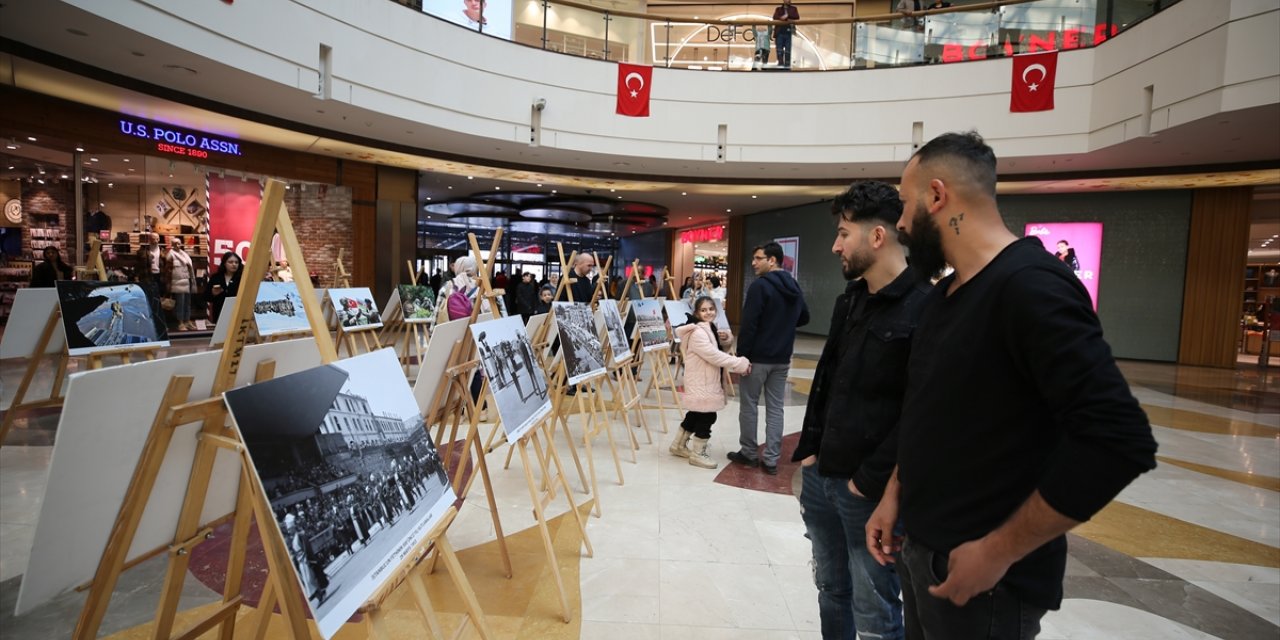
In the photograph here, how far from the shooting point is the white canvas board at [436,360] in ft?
8.04

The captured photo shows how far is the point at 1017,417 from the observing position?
3.34ft

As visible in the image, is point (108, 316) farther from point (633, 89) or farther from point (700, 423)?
point (633, 89)

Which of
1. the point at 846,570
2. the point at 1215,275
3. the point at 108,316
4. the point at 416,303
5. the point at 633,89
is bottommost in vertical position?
the point at 846,570

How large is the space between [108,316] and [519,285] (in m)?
3.69

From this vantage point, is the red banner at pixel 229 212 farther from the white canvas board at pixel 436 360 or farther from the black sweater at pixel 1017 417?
the black sweater at pixel 1017 417

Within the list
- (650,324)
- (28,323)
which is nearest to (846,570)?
(650,324)

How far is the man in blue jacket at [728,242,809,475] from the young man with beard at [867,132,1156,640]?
2686mm

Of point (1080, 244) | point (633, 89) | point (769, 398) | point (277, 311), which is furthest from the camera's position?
point (1080, 244)

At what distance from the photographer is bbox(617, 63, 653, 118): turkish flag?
10547 mm

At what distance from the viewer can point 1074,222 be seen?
1244cm

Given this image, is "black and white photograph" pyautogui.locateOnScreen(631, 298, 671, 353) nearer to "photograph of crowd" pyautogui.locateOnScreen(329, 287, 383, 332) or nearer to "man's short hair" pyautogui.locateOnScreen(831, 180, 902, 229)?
"photograph of crowd" pyautogui.locateOnScreen(329, 287, 383, 332)

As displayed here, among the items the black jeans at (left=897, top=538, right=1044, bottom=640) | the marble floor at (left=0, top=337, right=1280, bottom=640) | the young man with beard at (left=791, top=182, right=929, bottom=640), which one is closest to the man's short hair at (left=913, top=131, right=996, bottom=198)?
the young man with beard at (left=791, top=182, right=929, bottom=640)

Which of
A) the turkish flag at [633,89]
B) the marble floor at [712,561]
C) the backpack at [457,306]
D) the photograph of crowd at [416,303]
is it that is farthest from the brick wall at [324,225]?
the backpack at [457,306]

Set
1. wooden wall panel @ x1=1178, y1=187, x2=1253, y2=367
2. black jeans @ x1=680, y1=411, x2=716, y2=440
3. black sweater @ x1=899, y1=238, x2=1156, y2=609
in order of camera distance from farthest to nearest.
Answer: wooden wall panel @ x1=1178, y1=187, x2=1253, y2=367
black jeans @ x1=680, y1=411, x2=716, y2=440
black sweater @ x1=899, y1=238, x2=1156, y2=609
